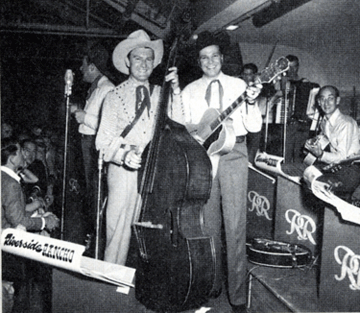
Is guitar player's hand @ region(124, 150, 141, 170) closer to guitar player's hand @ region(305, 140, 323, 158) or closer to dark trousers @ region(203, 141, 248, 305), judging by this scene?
dark trousers @ region(203, 141, 248, 305)

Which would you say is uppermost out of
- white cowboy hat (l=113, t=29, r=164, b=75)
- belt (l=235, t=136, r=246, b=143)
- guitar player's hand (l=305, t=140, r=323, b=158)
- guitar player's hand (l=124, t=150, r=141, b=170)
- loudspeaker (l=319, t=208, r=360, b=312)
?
white cowboy hat (l=113, t=29, r=164, b=75)

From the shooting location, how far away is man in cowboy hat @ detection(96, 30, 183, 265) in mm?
2705

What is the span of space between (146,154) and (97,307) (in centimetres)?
104

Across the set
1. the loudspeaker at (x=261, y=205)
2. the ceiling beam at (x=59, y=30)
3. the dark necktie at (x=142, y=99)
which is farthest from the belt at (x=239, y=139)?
A: the ceiling beam at (x=59, y=30)

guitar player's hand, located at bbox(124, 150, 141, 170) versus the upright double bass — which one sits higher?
guitar player's hand, located at bbox(124, 150, 141, 170)

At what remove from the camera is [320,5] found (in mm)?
4855

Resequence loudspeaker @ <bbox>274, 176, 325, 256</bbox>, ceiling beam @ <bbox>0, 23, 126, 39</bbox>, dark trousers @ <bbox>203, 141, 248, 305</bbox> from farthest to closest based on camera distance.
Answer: ceiling beam @ <bbox>0, 23, 126, 39</bbox>, loudspeaker @ <bbox>274, 176, 325, 256</bbox>, dark trousers @ <bbox>203, 141, 248, 305</bbox>

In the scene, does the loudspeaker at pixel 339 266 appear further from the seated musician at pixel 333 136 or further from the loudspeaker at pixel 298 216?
the seated musician at pixel 333 136

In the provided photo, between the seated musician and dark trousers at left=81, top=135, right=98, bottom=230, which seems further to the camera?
the seated musician

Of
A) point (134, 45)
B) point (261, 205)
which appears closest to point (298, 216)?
point (261, 205)

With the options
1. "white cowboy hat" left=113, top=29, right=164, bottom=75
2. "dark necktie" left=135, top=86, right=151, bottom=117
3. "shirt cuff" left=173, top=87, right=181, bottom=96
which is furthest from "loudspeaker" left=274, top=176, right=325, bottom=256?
"white cowboy hat" left=113, top=29, right=164, bottom=75

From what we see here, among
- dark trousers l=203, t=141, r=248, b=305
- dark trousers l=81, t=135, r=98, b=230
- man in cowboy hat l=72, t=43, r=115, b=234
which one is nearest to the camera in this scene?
dark trousers l=203, t=141, r=248, b=305

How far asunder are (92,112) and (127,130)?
1.22 meters

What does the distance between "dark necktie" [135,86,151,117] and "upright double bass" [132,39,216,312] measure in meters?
0.25
